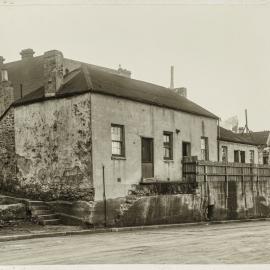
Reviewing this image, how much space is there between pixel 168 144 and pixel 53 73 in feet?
23.3

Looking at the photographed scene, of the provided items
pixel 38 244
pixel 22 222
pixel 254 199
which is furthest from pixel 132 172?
pixel 254 199

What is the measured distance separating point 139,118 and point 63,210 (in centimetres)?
562

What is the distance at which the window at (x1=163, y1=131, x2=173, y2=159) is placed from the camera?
24766 millimetres

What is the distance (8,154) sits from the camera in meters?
23.1

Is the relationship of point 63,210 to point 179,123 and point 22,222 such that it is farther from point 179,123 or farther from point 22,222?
point 179,123

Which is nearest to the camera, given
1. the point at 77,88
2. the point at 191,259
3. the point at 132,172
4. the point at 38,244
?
the point at 191,259

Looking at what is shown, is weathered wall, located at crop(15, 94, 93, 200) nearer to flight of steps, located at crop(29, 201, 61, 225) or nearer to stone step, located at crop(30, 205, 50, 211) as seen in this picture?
stone step, located at crop(30, 205, 50, 211)

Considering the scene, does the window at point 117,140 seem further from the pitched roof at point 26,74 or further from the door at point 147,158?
the pitched roof at point 26,74

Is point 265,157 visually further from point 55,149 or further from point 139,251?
point 139,251

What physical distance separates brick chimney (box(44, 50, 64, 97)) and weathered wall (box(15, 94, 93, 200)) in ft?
1.80

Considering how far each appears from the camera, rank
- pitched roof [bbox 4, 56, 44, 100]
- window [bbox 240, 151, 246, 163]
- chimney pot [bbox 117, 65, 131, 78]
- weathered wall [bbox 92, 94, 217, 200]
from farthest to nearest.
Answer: chimney pot [bbox 117, 65, 131, 78], window [bbox 240, 151, 246, 163], pitched roof [bbox 4, 56, 44, 100], weathered wall [bbox 92, 94, 217, 200]

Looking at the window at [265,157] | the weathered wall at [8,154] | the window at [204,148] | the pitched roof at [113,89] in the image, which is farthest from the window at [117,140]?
the window at [265,157]

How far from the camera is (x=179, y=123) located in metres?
25.8

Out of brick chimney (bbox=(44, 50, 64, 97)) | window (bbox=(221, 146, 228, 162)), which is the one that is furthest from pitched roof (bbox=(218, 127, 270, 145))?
brick chimney (bbox=(44, 50, 64, 97))
